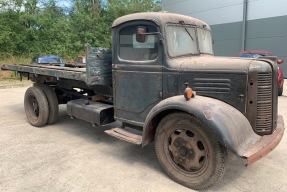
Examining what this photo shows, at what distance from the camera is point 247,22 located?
18.0 m

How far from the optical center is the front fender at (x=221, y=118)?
314 cm

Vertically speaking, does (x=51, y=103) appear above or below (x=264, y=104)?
below

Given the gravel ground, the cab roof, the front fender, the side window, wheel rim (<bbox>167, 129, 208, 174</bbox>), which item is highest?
the cab roof

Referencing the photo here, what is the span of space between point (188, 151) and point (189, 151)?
0.01m

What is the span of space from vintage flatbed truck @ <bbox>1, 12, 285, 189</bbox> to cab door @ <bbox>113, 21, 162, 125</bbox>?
0.01 metres

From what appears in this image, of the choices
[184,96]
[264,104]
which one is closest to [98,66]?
[184,96]

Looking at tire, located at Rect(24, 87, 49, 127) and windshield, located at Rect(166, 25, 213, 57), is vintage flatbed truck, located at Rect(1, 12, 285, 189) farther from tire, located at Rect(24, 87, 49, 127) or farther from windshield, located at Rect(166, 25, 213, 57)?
tire, located at Rect(24, 87, 49, 127)

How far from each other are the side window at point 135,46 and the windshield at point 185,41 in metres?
0.22

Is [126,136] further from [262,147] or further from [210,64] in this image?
[262,147]

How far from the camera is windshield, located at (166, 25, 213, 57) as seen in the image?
→ 4.04 m

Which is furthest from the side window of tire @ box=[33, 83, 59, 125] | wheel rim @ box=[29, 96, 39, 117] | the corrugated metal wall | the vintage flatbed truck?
the corrugated metal wall

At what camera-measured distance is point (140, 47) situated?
4.22m

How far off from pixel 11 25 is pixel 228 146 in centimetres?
2217

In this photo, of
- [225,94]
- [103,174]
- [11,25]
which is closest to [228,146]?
[225,94]
